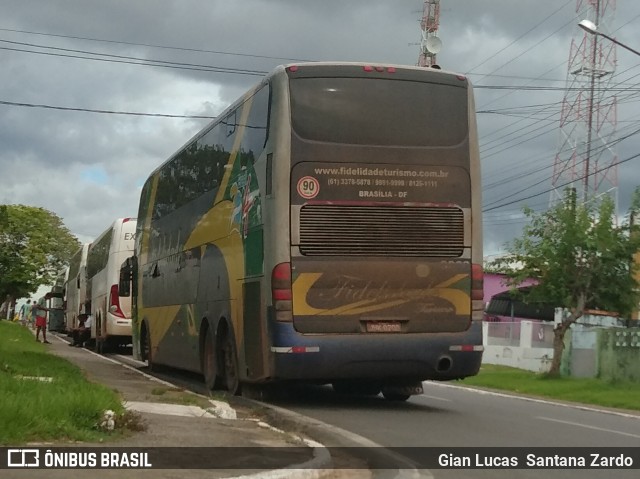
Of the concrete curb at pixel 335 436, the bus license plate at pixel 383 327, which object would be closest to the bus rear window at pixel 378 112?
the bus license plate at pixel 383 327

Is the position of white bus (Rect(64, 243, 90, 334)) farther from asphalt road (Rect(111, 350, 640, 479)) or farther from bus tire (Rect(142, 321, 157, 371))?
asphalt road (Rect(111, 350, 640, 479))

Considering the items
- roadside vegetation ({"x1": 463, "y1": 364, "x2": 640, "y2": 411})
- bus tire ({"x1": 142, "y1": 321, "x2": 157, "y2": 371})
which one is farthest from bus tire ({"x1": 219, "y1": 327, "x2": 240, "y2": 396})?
roadside vegetation ({"x1": 463, "y1": 364, "x2": 640, "y2": 411})

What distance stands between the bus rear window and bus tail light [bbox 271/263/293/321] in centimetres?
184

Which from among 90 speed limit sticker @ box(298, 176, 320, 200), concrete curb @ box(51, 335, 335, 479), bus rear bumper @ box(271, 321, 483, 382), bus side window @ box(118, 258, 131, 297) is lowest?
concrete curb @ box(51, 335, 335, 479)

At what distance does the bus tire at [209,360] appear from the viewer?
55.1ft

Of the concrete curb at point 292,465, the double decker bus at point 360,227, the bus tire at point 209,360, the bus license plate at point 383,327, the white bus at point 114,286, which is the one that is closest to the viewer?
the concrete curb at point 292,465

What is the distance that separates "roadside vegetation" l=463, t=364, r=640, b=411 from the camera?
20.7 meters

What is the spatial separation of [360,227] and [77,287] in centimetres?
3276

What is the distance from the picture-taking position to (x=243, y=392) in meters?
15.9

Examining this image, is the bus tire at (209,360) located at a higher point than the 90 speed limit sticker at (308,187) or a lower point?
lower

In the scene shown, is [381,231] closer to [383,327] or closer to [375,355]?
[383,327]

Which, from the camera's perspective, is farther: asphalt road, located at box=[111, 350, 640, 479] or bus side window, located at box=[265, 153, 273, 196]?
bus side window, located at box=[265, 153, 273, 196]

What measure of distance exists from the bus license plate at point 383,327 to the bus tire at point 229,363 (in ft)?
8.51

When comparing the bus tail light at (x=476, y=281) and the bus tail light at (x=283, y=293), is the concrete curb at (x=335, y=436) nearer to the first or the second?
the bus tail light at (x=283, y=293)
